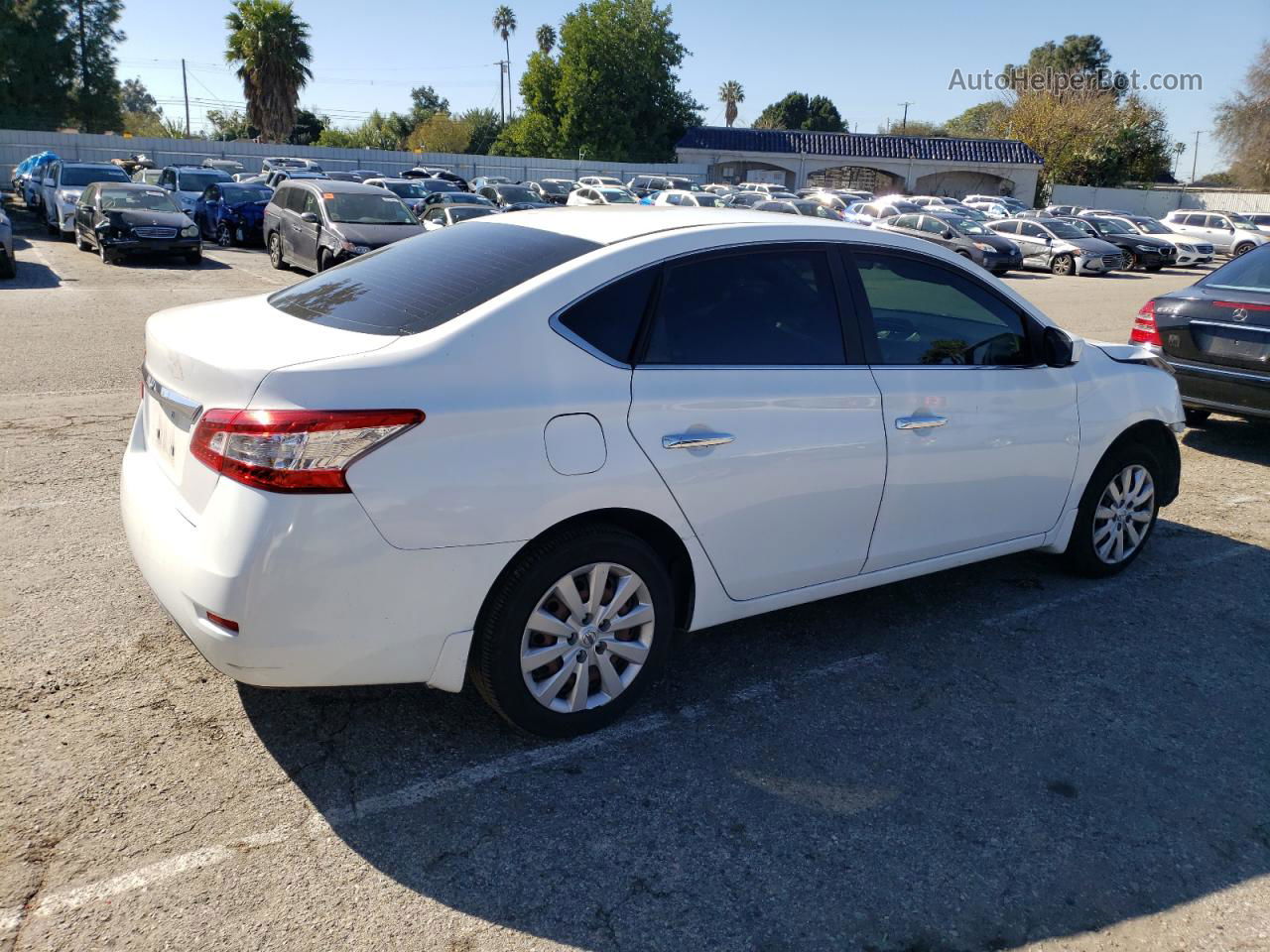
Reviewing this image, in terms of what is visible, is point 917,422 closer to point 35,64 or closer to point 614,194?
point 614,194

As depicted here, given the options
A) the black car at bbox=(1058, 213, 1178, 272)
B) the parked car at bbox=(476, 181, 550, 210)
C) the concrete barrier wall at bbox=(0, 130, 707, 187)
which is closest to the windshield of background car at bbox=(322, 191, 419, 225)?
the parked car at bbox=(476, 181, 550, 210)

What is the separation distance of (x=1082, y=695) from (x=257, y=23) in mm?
63701

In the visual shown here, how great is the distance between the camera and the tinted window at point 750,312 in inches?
136

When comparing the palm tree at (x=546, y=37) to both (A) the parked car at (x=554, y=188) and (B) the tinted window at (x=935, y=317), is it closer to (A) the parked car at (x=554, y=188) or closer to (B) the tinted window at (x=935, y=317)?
(A) the parked car at (x=554, y=188)

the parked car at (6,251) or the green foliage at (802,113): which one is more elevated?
the green foliage at (802,113)

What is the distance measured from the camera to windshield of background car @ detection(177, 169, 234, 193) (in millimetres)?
25125

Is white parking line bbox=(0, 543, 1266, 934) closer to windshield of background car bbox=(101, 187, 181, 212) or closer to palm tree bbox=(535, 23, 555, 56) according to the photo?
windshield of background car bbox=(101, 187, 181, 212)

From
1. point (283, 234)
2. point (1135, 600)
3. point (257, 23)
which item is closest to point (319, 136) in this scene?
point (257, 23)

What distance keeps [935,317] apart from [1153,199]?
64.4 metres

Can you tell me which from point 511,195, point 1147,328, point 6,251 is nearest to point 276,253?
point 6,251

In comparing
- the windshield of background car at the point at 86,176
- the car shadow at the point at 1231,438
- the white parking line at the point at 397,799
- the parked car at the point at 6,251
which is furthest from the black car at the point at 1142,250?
the white parking line at the point at 397,799

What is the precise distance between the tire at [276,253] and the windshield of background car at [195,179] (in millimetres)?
7281

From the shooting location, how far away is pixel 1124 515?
5.05m

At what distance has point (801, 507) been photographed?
12.0 feet
